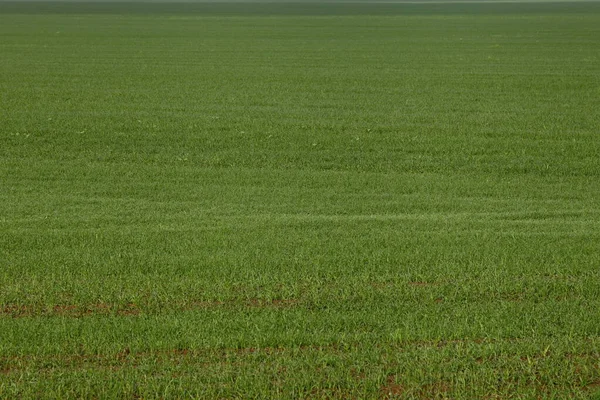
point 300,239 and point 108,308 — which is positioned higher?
point 108,308

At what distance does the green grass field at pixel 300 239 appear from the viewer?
20.6 ft

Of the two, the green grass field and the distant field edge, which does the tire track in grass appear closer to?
the green grass field

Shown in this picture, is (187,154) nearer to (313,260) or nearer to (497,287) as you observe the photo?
(313,260)

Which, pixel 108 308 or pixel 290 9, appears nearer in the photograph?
pixel 108 308

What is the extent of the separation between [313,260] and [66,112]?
12.8 meters

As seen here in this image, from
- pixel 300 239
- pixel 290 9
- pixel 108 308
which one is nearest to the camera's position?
pixel 108 308

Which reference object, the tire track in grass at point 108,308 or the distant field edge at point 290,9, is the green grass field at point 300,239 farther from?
the distant field edge at point 290,9

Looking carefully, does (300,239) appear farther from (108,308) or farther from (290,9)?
(290,9)

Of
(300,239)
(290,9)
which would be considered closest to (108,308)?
(300,239)

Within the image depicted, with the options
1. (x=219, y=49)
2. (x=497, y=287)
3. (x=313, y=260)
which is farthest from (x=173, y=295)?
(x=219, y=49)

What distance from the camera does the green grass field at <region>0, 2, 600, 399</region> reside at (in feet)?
20.6

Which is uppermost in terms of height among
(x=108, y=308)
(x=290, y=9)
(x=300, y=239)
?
(x=108, y=308)

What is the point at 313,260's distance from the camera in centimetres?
887

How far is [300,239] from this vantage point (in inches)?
388
